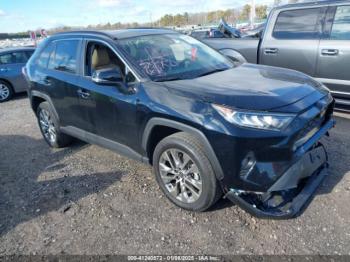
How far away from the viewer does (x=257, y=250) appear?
261cm

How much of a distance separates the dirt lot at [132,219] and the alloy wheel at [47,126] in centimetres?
70

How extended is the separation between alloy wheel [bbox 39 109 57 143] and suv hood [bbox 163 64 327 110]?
2655mm

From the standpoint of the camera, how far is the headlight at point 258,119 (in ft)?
8.36

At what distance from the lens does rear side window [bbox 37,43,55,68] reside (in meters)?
4.60

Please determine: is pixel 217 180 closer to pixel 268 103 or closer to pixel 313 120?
pixel 268 103

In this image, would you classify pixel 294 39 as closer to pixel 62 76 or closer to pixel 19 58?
pixel 62 76

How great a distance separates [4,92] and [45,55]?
19.6 feet

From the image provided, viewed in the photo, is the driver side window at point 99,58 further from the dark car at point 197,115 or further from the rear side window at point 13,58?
the rear side window at point 13,58

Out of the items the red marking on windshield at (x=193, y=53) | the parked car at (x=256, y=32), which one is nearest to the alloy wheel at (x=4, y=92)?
the parked car at (x=256, y=32)

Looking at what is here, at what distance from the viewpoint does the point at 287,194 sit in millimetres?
2906

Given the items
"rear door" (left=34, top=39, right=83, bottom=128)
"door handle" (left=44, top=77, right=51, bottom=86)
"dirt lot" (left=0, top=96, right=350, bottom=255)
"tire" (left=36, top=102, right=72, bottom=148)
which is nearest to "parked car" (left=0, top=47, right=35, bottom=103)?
"tire" (left=36, top=102, right=72, bottom=148)

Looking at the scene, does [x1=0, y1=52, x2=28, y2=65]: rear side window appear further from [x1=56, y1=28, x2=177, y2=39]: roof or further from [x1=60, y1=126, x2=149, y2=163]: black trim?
[x1=56, y1=28, x2=177, y2=39]: roof

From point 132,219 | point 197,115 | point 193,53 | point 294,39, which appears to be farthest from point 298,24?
point 132,219

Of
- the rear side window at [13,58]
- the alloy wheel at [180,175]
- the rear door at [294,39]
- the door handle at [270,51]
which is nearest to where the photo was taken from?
the alloy wheel at [180,175]
